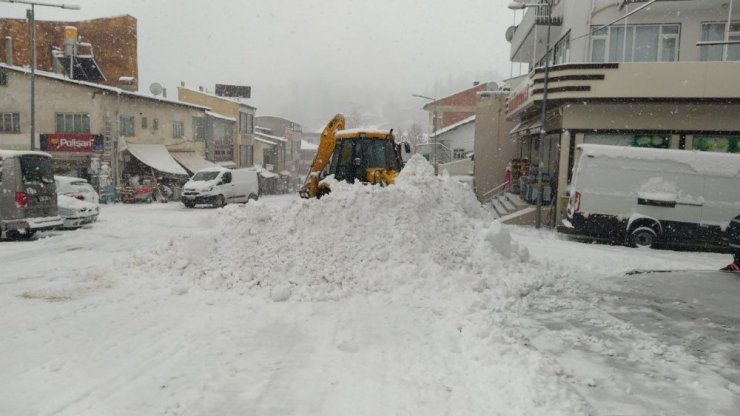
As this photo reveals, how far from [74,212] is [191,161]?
23.4 metres

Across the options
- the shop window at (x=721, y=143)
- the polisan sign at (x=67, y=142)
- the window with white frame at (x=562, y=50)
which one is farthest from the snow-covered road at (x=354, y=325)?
the polisan sign at (x=67, y=142)

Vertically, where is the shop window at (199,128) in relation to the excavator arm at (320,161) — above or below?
above

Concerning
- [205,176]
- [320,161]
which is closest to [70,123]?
[205,176]

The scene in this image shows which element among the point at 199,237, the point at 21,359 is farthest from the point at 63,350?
the point at 199,237

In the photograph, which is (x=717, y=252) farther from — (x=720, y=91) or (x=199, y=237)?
(x=199, y=237)

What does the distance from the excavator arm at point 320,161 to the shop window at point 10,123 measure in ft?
81.1

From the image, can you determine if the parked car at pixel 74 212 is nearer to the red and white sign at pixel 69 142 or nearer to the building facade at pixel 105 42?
the red and white sign at pixel 69 142

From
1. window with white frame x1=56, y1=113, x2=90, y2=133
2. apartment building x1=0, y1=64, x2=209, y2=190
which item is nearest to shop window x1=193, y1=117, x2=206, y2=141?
apartment building x1=0, y1=64, x2=209, y2=190

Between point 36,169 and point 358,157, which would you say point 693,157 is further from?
point 36,169

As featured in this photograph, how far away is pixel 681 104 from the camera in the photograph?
1886 cm

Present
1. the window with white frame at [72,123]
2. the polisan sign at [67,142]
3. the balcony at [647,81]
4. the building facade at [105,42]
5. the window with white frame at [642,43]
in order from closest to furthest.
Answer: the balcony at [647,81] → the window with white frame at [642,43] → the polisan sign at [67,142] → the window with white frame at [72,123] → the building facade at [105,42]

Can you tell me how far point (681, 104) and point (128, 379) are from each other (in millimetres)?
20189

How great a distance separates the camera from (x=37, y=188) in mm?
13797

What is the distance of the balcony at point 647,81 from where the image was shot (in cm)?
1762
